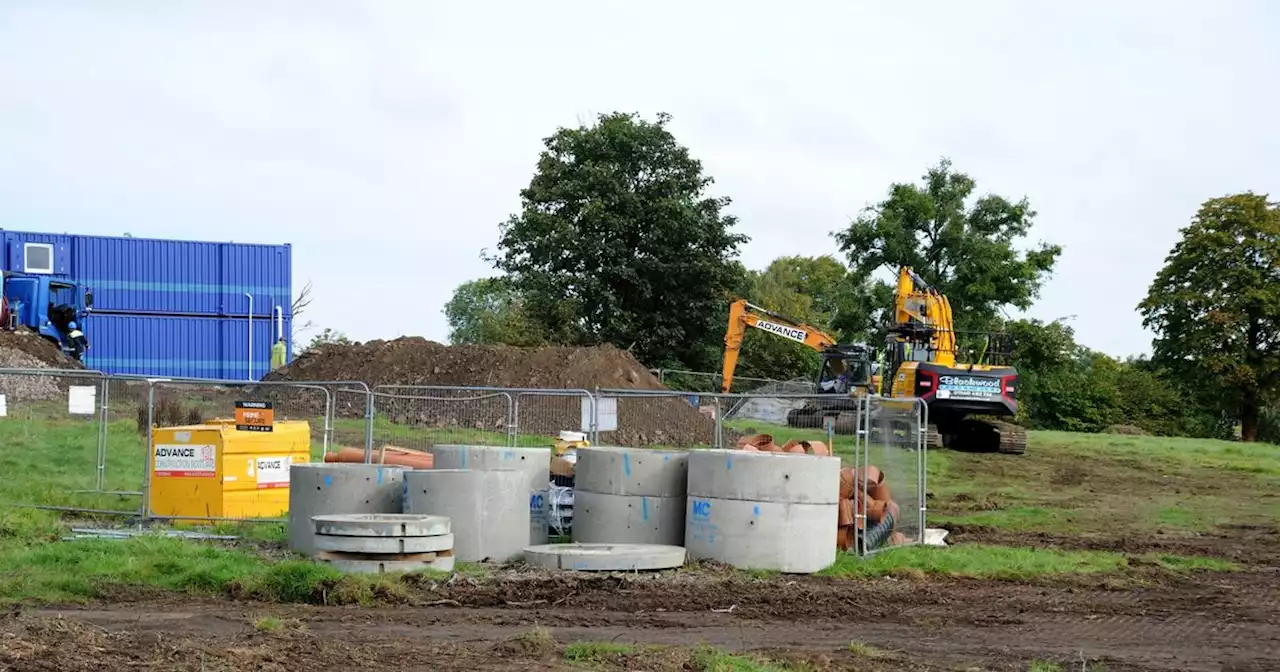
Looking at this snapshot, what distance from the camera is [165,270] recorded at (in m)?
44.0

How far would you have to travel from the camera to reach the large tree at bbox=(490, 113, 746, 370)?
1986 inches

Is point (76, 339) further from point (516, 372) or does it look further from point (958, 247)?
point (958, 247)

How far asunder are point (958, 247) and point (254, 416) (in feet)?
153

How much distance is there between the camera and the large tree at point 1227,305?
56656 millimetres

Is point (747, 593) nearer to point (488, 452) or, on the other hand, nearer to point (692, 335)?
point (488, 452)

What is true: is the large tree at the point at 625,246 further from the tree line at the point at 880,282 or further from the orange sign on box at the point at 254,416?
the orange sign on box at the point at 254,416

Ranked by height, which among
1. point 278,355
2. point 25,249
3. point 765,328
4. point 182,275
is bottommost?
point 278,355

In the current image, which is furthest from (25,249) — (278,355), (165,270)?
(278,355)

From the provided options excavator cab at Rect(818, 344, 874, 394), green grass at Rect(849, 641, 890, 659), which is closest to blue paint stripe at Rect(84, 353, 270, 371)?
excavator cab at Rect(818, 344, 874, 394)

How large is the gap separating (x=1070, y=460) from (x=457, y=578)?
2280 centimetres

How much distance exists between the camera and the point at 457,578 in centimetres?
1205

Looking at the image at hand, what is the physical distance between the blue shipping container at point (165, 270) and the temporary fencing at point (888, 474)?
1315 inches

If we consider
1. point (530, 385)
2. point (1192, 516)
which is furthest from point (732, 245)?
point (1192, 516)

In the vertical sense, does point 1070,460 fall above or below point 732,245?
below
